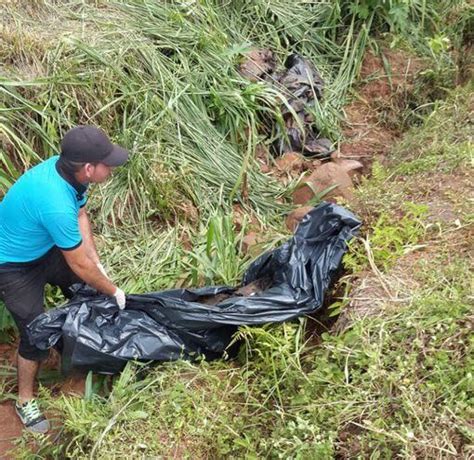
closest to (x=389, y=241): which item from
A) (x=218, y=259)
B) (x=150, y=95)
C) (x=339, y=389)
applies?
(x=339, y=389)

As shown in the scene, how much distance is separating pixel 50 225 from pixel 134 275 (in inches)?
35.3

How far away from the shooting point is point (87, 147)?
247 centimetres

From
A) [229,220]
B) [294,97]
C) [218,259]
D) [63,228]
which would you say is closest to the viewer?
[63,228]

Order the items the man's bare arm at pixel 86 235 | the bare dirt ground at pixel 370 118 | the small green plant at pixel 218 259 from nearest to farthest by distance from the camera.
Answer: the man's bare arm at pixel 86 235
the small green plant at pixel 218 259
the bare dirt ground at pixel 370 118

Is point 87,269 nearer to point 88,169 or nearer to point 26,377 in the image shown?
point 88,169

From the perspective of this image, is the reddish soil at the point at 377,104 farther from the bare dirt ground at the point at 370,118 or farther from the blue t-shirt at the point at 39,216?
the blue t-shirt at the point at 39,216

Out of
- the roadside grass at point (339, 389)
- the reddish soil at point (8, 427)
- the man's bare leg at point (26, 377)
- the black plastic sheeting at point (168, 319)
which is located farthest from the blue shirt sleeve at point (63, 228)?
the reddish soil at point (8, 427)

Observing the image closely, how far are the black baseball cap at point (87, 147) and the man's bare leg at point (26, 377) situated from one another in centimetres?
103

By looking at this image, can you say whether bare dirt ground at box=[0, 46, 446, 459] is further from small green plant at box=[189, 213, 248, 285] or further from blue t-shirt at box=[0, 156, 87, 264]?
blue t-shirt at box=[0, 156, 87, 264]

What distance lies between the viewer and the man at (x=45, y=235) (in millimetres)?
2467

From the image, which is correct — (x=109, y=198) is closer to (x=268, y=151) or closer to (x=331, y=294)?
(x=268, y=151)

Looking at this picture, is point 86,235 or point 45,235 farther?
point 86,235

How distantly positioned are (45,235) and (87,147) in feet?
1.51

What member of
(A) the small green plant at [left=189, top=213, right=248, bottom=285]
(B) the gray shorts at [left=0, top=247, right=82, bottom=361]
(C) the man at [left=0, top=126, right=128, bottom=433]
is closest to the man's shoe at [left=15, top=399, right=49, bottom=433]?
(C) the man at [left=0, top=126, right=128, bottom=433]
